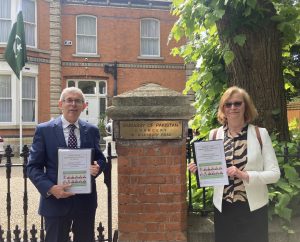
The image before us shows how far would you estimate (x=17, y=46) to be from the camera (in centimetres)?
1608

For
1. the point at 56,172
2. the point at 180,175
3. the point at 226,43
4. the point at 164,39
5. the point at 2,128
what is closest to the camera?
the point at 56,172

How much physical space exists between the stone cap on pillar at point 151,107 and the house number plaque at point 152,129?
0.05 meters

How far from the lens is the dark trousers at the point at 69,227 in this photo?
10.3 ft

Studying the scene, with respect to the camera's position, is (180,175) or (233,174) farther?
(180,175)

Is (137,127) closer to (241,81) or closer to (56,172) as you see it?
(56,172)

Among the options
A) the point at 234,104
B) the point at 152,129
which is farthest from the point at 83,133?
the point at 234,104

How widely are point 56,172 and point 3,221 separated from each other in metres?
3.16

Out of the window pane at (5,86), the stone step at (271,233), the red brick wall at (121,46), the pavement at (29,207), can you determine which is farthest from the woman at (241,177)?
the red brick wall at (121,46)

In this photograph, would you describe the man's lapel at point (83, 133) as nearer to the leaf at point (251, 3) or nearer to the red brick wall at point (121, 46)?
the leaf at point (251, 3)

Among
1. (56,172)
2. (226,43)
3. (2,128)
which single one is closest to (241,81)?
(226,43)

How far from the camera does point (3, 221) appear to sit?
572 cm

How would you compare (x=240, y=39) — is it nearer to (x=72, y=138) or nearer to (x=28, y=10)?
(x=72, y=138)

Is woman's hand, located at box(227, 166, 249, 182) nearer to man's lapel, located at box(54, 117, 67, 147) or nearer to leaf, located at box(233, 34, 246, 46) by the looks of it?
man's lapel, located at box(54, 117, 67, 147)

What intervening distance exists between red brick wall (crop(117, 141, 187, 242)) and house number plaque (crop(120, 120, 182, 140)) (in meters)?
0.07
